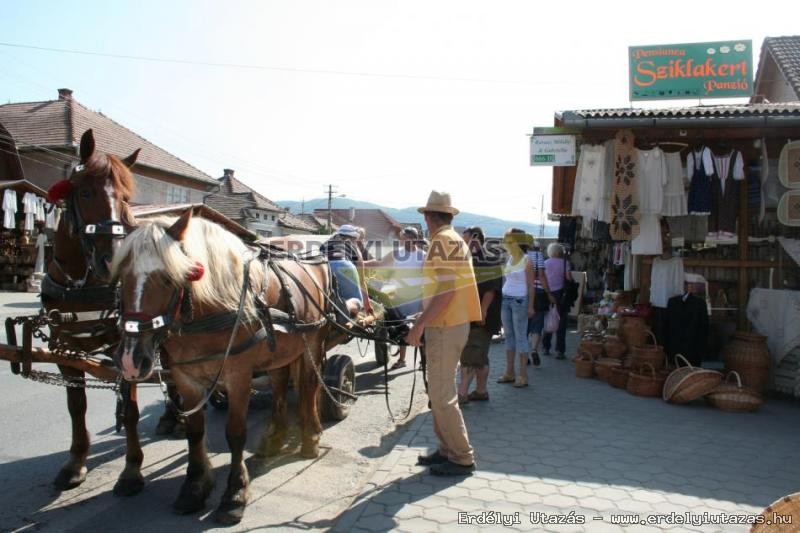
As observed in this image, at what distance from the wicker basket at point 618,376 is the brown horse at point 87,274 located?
225 inches

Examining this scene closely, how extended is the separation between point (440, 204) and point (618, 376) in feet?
14.1

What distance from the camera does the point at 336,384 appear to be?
17.9 feet

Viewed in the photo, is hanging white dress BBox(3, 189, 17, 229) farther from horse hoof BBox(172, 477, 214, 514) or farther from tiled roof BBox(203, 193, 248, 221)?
tiled roof BBox(203, 193, 248, 221)

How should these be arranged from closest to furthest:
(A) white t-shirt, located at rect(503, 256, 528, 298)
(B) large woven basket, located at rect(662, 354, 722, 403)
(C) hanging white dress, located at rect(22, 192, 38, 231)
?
(B) large woven basket, located at rect(662, 354, 722, 403) < (A) white t-shirt, located at rect(503, 256, 528, 298) < (C) hanging white dress, located at rect(22, 192, 38, 231)

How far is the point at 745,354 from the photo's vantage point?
20.5ft

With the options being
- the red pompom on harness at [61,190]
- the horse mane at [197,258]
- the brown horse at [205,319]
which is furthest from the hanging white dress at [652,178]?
the red pompom on harness at [61,190]

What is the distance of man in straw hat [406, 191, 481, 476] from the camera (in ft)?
12.6

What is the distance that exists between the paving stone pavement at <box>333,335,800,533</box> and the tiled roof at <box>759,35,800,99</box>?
1539cm

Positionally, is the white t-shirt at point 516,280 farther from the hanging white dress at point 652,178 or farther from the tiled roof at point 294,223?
the tiled roof at point 294,223

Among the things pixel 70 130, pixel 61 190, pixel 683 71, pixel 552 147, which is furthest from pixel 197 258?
pixel 70 130

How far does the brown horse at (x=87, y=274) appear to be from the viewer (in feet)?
11.1

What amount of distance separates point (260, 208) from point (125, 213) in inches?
1379

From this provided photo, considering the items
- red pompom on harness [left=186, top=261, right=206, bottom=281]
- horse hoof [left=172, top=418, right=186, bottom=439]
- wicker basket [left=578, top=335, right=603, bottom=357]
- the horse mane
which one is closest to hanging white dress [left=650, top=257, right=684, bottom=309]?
wicker basket [left=578, top=335, right=603, bottom=357]

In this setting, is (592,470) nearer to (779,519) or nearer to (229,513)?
(779,519)
